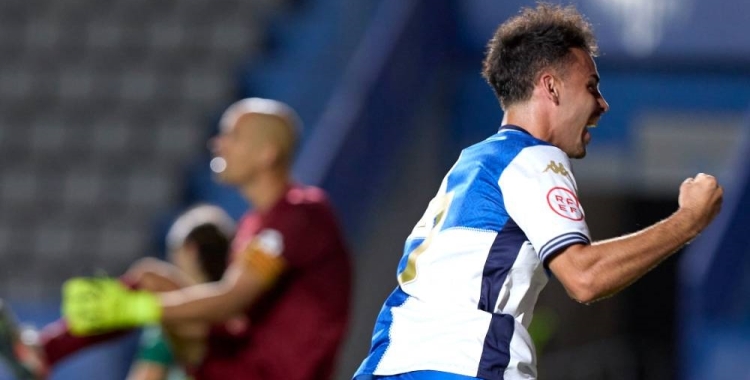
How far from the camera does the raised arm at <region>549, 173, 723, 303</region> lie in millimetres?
2889

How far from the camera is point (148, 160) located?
8.84m

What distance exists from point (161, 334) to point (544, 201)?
2695 millimetres

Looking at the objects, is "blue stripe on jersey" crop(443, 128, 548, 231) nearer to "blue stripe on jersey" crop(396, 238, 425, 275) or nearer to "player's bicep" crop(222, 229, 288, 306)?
"blue stripe on jersey" crop(396, 238, 425, 275)

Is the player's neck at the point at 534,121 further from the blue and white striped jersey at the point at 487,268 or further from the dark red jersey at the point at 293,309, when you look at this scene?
the dark red jersey at the point at 293,309

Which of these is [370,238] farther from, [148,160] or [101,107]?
[101,107]

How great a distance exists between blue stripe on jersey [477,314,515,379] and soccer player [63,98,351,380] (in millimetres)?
2042

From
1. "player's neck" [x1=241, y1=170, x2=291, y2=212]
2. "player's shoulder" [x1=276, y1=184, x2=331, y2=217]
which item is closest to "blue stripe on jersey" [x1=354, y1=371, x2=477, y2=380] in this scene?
"player's shoulder" [x1=276, y1=184, x2=331, y2=217]

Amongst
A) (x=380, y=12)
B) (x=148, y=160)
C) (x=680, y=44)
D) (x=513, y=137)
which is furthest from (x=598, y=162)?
(x=513, y=137)

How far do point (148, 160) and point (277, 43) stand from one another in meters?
1.03

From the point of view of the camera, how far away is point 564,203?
9.75 ft

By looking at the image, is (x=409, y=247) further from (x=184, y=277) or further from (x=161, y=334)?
(x=184, y=277)

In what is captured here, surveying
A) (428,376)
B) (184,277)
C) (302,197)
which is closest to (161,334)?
(184,277)

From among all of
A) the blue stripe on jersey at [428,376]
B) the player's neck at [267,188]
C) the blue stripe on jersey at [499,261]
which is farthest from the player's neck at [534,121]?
the player's neck at [267,188]

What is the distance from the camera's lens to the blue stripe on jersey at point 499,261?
3.03m
